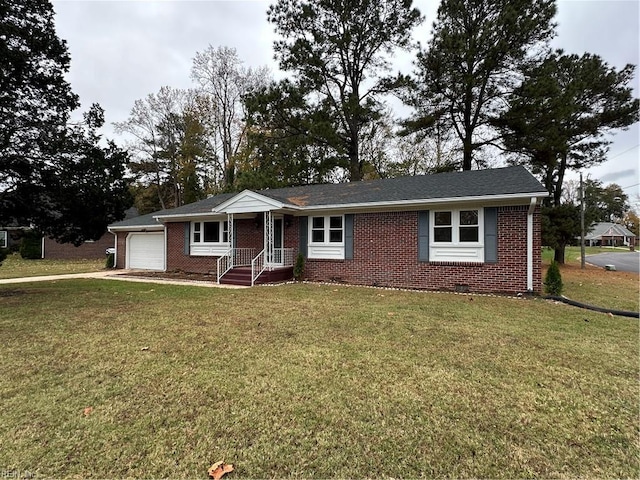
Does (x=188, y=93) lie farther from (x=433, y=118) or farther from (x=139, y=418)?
(x=139, y=418)

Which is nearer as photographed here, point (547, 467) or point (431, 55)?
point (547, 467)

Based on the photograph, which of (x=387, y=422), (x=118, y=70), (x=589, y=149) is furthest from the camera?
(x=589, y=149)

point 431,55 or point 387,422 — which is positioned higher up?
point 431,55

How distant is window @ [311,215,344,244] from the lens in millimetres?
11930

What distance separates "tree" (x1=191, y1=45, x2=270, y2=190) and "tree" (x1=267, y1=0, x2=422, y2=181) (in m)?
6.19

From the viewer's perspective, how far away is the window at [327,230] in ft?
39.1

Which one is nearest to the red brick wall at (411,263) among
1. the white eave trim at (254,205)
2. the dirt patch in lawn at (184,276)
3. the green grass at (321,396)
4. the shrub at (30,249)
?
the white eave trim at (254,205)

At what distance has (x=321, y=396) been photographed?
3191 mm

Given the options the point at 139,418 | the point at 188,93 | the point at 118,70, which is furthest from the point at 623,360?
the point at 188,93

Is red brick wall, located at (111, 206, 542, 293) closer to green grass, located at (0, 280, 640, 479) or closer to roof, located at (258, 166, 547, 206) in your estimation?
roof, located at (258, 166, 547, 206)

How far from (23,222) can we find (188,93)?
22446 millimetres

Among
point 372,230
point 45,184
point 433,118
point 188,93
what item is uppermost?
point 188,93

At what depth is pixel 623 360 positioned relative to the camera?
4234 mm

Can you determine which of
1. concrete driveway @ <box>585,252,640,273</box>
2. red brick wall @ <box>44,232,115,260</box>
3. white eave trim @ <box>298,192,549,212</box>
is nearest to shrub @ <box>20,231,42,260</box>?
red brick wall @ <box>44,232,115,260</box>
